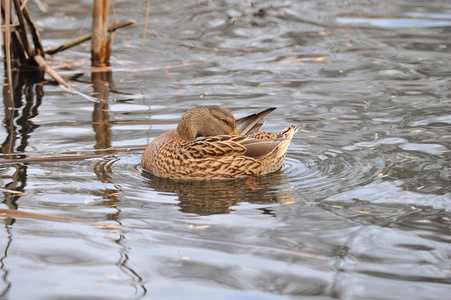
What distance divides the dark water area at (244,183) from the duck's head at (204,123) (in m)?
0.56

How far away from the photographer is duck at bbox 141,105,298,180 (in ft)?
21.2

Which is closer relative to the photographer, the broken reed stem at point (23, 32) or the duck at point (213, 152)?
the duck at point (213, 152)

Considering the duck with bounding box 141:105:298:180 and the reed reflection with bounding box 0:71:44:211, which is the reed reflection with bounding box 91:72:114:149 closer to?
the reed reflection with bounding box 0:71:44:211

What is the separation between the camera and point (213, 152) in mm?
6461

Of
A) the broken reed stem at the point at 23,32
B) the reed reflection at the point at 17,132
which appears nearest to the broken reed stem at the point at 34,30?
the broken reed stem at the point at 23,32

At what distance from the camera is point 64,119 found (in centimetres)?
823

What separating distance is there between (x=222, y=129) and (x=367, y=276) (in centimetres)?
274

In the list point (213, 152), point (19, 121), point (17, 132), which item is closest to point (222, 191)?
point (213, 152)

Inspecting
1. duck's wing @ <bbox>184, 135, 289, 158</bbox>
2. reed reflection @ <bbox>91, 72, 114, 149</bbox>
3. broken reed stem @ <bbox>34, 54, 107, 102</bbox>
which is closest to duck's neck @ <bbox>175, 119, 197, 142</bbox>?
duck's wing @ <bbox>184, 135, 289, 158</bbox>

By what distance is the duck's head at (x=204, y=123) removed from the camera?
22.2ft

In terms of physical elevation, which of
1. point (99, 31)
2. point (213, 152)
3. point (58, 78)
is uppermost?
point (99, 31)

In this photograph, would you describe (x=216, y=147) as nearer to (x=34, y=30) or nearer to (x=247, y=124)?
(x=247, y=124)

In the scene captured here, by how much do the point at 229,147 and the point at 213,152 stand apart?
15cm

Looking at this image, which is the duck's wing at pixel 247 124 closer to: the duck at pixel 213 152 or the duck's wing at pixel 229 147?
the duck at pixel 213 152
